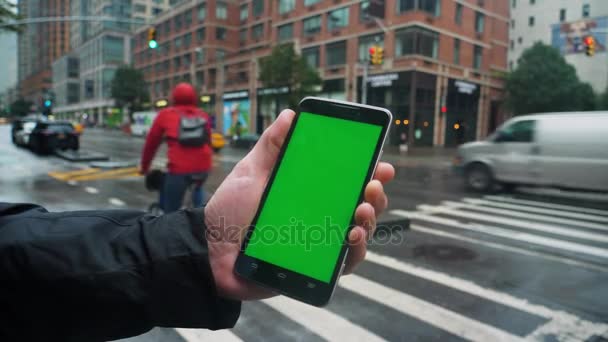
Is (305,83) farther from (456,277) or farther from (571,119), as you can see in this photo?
(456,277)

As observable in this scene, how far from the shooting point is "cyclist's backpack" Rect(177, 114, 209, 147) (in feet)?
16.4

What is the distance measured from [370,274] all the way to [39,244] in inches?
162

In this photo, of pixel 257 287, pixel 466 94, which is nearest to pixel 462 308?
pixel 257 287

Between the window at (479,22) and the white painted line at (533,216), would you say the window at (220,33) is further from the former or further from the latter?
the white painted line at (533,216)

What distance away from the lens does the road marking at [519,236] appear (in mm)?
6316

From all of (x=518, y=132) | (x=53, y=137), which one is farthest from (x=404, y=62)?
(x=53, y=137)

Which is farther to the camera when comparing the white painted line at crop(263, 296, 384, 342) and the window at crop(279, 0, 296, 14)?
the window at crop(279, 0, 296, 14)

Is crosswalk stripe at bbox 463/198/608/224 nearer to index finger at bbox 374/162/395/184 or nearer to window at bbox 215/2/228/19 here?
index finger at bbox 374/162/395/184

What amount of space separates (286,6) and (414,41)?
61.7ft

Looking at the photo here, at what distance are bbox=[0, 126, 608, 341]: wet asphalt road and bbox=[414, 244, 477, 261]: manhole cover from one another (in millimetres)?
14

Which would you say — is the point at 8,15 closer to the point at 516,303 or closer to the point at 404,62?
the point at 516,303

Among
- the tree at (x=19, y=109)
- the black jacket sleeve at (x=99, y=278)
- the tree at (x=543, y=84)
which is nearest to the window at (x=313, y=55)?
the tree at (x=543, y=84)

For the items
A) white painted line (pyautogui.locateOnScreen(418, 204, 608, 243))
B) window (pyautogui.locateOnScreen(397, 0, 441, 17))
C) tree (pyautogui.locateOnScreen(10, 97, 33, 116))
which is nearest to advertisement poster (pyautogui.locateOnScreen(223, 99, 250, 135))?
window (pyautogui.locateOnScreen(397, 0, 441, 17))

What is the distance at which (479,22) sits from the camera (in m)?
38.0
